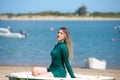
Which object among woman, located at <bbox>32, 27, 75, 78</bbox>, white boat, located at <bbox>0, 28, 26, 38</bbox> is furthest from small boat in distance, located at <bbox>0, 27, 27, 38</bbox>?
woman, located at <bbox>32, 27, 75, 78</bbox>

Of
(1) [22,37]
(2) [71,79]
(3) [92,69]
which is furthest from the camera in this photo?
(1) [22,37]

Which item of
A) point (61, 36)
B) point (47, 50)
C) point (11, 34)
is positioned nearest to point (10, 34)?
point (11, 34)

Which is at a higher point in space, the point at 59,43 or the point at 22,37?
the point at 59,43

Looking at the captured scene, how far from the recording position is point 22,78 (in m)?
6.24

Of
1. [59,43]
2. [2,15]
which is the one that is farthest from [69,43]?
[2,15]

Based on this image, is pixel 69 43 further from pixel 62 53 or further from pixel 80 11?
Answer: pixel 80 11

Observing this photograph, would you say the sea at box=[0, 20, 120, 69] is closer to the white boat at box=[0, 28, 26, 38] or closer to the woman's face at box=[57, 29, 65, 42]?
the white boat at box=[0, 28, 26, 38]

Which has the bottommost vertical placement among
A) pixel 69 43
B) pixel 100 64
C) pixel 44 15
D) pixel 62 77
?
pixel 44 15

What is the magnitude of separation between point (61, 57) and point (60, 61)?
55 mm

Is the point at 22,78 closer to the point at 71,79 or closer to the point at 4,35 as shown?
the point at 71,79

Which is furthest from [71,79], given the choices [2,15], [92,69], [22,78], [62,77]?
[2,15]

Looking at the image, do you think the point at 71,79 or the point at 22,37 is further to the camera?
the point at 22,37

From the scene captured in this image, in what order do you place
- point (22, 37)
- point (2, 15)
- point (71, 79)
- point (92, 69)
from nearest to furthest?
point (71, 79) < point (92, 69) < point (22, 37) < point (2, 15)

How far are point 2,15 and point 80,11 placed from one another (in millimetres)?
15328
